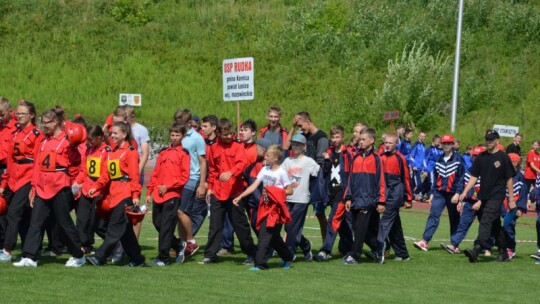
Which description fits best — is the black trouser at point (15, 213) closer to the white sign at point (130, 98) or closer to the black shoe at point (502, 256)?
the black shoe at point (502, 256)

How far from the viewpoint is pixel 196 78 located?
4912 cm

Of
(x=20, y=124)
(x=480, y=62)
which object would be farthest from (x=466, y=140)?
(x=20, y=124)

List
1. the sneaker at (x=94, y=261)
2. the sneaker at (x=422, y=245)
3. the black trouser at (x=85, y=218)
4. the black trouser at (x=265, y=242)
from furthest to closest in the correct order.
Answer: the sneaker at (x=422, y=245), the black trouser at (x=85, y=218), the black trouser at (x=265, y=242), the sneaker at (x=94, y=261)

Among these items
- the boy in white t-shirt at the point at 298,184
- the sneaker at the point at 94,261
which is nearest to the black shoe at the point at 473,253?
the boy in white t-shirt at the point at 298,184

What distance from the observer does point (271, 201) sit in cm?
1434

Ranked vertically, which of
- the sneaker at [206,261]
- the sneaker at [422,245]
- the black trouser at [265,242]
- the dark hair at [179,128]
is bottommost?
the sneaker at [422,245]

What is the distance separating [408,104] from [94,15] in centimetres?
1878

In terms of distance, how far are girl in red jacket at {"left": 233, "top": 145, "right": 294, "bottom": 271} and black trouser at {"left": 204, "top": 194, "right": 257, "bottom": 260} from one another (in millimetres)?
405

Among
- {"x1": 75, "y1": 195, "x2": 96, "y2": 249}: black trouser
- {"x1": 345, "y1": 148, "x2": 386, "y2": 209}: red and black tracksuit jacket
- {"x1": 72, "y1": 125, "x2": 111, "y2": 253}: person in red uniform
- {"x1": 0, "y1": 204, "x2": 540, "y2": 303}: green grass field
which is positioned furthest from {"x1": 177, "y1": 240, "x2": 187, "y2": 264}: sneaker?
{"x1": 345, "y1": 148, "x2": 386, "y2": 209}: red and black tracksuit jacket

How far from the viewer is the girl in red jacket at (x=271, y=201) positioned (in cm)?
1430

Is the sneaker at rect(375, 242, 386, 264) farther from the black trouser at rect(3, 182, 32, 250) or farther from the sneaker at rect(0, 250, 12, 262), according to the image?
the sneaker at rect(0, 250, 12, 262)

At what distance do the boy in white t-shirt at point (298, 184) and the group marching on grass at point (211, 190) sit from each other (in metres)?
0.02

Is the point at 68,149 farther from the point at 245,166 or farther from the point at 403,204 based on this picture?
the point at 403,204

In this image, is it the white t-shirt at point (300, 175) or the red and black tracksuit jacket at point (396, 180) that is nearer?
the white t-shirt at point (300, 175)
